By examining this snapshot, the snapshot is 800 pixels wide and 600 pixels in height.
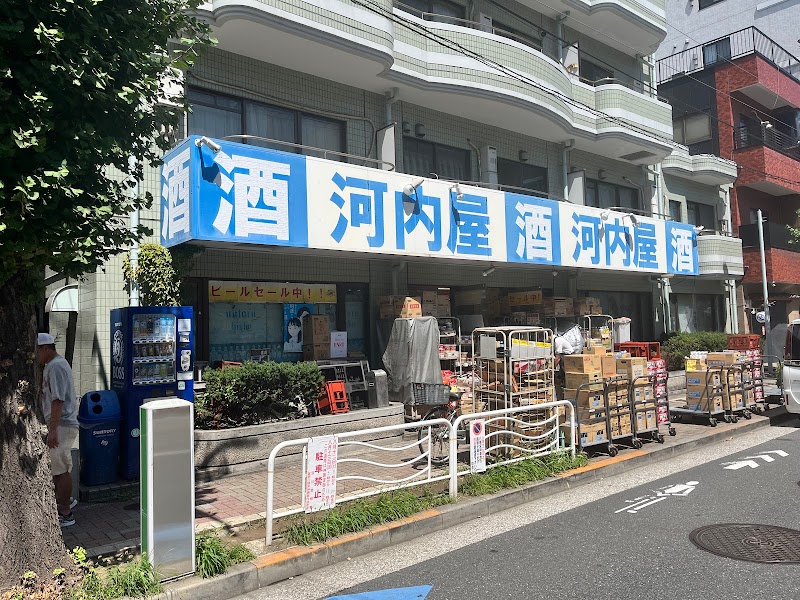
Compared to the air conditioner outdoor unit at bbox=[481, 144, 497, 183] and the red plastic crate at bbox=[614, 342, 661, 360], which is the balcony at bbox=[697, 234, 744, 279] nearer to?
the red plastic crate at bbox=[614, 342, 661, 360]

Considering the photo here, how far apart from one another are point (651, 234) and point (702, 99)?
37.3ft

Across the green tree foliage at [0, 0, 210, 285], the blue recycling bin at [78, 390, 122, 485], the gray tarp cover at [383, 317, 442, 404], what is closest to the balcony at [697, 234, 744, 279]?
the gray tarp cover at [383, 317, 442, 404]

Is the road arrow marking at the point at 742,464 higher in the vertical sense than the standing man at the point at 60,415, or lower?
lower

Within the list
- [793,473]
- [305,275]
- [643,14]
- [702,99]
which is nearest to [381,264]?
[305,275]

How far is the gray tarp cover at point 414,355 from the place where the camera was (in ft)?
36.2

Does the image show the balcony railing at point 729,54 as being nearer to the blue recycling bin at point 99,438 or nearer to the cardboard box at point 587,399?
the cardboard box at point 587,399

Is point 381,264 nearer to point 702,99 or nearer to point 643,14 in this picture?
point 643,14

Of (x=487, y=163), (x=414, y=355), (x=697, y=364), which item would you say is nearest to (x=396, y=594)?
(x=414, y=355)

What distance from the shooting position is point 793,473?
26.7 feet

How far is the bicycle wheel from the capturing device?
812 cm

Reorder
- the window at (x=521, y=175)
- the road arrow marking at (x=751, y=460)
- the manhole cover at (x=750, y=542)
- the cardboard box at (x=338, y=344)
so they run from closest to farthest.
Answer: the manhole cover at (x=750, y=542)
the road arrow marking at (x=751, y=460)
the cardboard box at (x=338, y=344)
the window at (x=521, y=175)

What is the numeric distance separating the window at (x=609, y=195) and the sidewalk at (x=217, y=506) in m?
10.6

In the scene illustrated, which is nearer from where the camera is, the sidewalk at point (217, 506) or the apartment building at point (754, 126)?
the sidewalk at point (217, 506)

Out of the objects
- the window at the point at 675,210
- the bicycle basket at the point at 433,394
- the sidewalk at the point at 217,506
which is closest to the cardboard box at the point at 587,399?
the sidewalk at the point at 217,506
